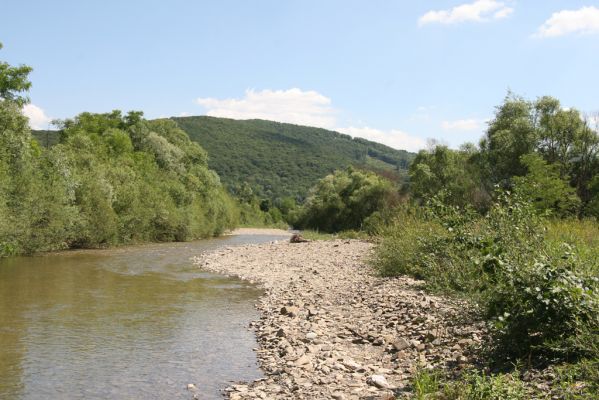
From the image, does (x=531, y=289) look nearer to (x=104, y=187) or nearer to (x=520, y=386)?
(x=520, y=386)

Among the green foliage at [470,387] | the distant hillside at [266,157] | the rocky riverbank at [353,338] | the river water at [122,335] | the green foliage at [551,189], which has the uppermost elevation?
the distant hillside at [266,157]

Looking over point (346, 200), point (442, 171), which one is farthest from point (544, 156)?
point (346, 200)

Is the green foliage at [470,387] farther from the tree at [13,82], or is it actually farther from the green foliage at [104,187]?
the tree at [13,82]

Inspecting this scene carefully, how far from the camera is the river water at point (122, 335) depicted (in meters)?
9.36

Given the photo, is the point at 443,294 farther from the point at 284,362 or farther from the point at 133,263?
the point at 133,263

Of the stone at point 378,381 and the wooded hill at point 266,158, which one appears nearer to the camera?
the stone at point 378,381

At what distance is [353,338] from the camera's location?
11.5 m

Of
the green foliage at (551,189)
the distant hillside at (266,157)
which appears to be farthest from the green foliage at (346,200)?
the distant hillside at (266,157)

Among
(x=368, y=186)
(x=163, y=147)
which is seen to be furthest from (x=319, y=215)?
(x=163, y=147)

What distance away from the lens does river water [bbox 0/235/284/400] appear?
936cm

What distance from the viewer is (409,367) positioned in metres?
A: 8.98

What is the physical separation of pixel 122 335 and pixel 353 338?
571cm

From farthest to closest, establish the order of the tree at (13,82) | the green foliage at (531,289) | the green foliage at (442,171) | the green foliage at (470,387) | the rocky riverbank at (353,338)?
1. the green foliage at (442,171)
2. the tree at (13,82)
3. the rocky riverbank at (353,338)
4. the green foliage at (531,289)
5. the green foliage at (470,387)

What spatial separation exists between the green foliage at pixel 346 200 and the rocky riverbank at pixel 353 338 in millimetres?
53364
